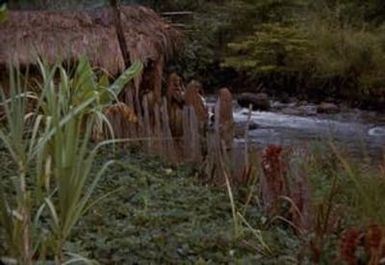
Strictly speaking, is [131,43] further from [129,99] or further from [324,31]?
[324,31]

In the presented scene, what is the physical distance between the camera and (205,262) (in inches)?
141

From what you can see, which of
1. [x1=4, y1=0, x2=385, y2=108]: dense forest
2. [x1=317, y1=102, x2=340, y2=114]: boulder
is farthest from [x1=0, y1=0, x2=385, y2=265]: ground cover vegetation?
[x1=4, y1=0, x2=385, y2=108]: dense forest

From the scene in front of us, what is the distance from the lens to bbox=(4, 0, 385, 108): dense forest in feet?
58.0

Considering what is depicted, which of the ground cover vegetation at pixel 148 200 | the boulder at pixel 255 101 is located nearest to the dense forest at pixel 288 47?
the boulder at pixel 255 101

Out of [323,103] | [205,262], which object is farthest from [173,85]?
[323,103]

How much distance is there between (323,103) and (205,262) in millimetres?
13711

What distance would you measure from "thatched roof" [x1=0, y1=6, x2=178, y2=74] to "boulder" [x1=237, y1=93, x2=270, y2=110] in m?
5.89

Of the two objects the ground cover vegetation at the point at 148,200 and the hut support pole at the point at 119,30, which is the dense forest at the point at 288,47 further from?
the ground cover vegetation at the point at 148,200

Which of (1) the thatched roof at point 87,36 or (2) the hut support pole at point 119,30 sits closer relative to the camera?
(2) the hut support pole at point 119,30

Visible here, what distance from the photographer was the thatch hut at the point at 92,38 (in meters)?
10.2

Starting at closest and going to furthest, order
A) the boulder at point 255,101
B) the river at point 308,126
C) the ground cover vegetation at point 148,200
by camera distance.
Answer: the ground cover vegetation at point 148,200, the river at point 308,126, the boulder at point 255,101

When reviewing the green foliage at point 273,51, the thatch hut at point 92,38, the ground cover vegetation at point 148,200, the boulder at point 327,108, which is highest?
the ground cover vegetation at point 148,200

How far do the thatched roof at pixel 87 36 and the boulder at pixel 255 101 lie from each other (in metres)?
5.89

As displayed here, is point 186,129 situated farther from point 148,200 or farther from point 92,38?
point 92,38
